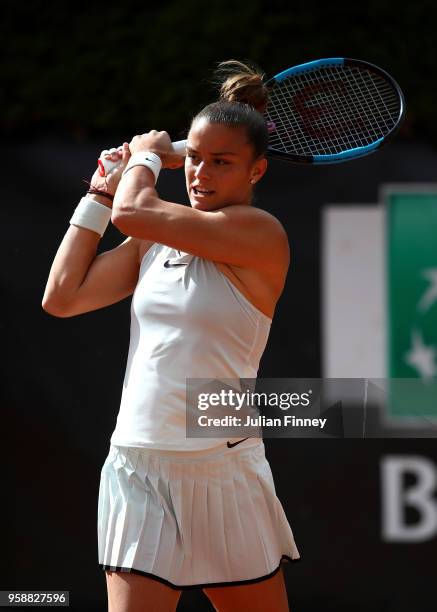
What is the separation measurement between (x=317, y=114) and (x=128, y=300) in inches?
64.0

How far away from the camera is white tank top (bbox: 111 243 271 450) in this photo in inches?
95.1

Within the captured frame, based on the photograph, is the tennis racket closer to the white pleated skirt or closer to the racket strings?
the racket strings

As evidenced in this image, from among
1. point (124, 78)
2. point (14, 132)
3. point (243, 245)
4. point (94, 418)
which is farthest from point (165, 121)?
point (243, 245)

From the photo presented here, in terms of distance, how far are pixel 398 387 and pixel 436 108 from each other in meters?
1.12

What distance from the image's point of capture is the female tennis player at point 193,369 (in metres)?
2.39

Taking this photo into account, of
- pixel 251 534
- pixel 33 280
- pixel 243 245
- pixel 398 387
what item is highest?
pixel 33 280

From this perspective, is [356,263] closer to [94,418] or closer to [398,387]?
[398,387]

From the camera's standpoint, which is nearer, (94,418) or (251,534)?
(251,534)

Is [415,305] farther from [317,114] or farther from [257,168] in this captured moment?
[257,168]

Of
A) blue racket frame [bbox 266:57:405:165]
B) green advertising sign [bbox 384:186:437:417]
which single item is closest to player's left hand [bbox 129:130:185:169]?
blue racket frame [bbox 266:57:405:165]

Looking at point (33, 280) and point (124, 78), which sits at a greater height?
point (124, 78)

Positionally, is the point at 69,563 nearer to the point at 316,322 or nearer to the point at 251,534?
the point at 316,322

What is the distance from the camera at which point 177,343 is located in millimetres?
2420

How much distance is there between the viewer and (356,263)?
436 cm
